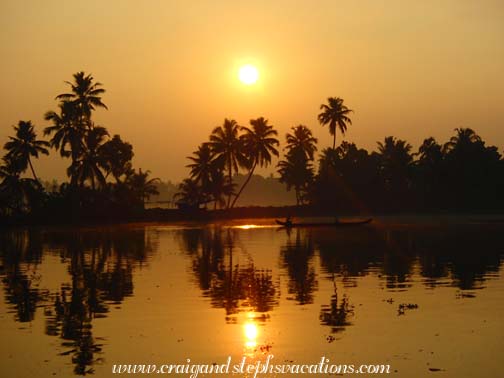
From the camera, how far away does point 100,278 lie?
103ft

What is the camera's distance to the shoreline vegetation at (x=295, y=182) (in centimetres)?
8775

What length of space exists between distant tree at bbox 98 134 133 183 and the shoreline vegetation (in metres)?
0.19

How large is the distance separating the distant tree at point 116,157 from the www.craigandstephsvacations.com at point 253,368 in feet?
230

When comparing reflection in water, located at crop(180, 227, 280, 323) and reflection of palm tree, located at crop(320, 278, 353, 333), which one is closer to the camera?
reflection of palm tree, located at crop(320, 278, 353, 333)

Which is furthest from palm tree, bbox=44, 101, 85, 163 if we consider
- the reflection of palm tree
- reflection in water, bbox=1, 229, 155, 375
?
the reflection of palm tree

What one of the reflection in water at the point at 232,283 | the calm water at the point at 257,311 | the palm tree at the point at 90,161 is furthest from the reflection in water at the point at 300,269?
the palm tree at the point at 90,161

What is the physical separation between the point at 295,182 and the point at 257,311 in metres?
94.1

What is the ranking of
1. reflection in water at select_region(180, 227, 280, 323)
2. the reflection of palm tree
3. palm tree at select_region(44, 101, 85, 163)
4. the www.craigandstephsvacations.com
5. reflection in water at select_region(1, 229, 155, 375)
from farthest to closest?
palm tree at select_region(44, 101, 85, 163), reflection in water at select_region(180, 227, 280, 323), the reflection of palm tree, reflection in water at select_region(1, 229, 155, 375), the www.craigandstephsvacations.com

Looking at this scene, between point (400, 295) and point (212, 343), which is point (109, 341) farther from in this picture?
point (400, 295)

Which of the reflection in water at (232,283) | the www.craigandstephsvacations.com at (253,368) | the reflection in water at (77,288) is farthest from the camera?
the reflection in water at (232,283)

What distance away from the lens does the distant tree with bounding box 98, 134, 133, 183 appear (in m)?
84.7

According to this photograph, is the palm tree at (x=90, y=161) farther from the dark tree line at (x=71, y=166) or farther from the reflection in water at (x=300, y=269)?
the reflection in water at (x=300, y=269)

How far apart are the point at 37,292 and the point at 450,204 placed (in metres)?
88.8

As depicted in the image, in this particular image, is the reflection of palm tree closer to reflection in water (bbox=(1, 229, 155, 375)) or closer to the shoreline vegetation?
reflection in water (bbox=(1, 229, 155, 375))
